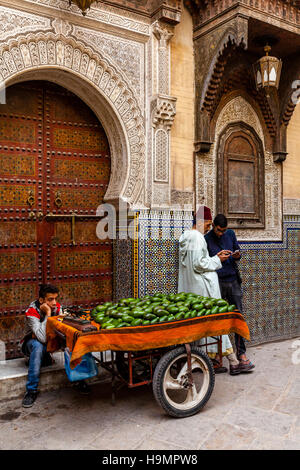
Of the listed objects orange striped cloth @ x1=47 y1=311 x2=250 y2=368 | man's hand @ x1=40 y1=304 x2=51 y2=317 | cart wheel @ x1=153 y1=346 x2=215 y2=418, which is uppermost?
man's hand @ x1=40 y1=304 x2=51 y2=317

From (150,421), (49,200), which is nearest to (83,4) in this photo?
(49,200)

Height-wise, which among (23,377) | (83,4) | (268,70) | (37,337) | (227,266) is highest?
(83,4)

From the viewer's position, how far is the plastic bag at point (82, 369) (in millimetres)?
3330

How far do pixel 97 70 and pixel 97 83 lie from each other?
0.15 m

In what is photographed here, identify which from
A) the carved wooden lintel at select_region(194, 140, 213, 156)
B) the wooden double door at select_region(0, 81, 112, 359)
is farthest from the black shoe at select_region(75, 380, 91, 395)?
the carved wooden lintel at select_region(194, 140, 213, 156)

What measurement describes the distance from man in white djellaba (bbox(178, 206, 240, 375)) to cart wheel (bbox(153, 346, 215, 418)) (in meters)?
0.79

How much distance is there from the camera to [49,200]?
4.61 meters

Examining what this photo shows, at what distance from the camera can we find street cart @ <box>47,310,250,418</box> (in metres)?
3.06

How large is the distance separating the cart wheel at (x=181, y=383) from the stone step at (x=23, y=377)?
1102mm

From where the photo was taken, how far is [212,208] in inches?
220

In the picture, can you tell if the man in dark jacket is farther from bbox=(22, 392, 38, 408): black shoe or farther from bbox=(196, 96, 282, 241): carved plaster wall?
bbox=(22, 392, 38, 408): black shoe

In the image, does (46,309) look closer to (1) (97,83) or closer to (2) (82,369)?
(2) (82,369)

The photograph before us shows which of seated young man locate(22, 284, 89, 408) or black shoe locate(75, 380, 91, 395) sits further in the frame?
black shoe locate(75, 380, 91, 395)

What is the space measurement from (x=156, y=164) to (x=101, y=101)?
3.12 ft
